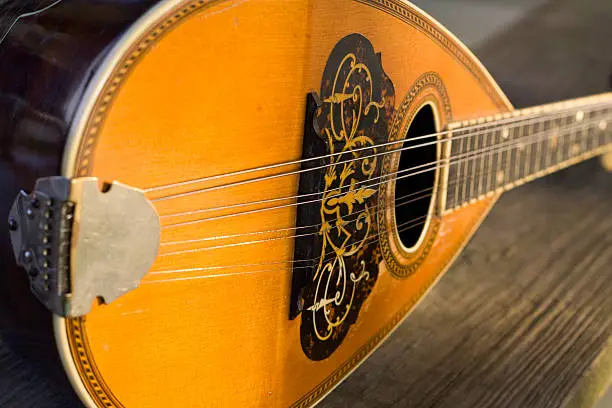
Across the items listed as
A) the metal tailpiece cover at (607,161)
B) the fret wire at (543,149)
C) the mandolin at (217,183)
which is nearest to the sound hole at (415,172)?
the mandolin at (217,183)

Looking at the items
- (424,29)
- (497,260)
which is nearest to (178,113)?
(424,29)

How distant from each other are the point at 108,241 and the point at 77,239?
0.02 meters

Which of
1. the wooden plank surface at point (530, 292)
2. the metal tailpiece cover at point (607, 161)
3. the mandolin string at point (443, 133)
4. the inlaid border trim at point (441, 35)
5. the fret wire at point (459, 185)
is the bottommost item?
the wooden plank surface at point (530, 292)

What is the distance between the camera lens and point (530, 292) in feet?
2.53

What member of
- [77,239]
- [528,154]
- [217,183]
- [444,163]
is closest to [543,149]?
[528,154]

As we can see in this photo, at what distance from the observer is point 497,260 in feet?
Answer: 2.78

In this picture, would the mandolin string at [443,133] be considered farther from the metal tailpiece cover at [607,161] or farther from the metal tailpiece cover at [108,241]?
the metal tailpiece cover at [607,161]

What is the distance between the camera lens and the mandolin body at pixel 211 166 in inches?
13.1

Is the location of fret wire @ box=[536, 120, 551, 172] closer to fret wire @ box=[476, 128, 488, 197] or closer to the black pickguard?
fret wire @ box=[476, 128, 488, 197]

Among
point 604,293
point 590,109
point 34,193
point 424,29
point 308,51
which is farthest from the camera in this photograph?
point 590,109

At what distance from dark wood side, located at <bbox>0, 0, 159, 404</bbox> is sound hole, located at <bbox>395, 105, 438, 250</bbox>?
0.33m

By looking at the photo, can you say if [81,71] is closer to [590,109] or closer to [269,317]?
[269,317]

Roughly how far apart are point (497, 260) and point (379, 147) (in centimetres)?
38

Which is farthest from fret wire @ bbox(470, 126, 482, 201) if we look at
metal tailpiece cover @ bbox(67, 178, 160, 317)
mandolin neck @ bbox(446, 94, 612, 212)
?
metal tailpiece cover @ bbox(67, 178, 160, 317)
